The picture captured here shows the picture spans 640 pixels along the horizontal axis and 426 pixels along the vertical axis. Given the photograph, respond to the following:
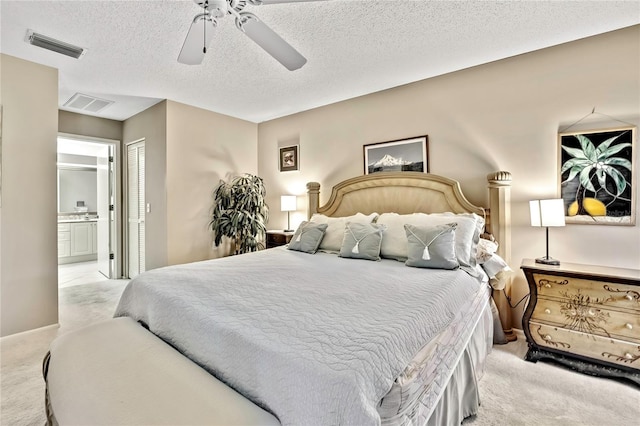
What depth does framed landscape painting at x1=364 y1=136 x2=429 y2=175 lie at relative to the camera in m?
3.30

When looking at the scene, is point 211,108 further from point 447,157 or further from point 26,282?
point 447,157

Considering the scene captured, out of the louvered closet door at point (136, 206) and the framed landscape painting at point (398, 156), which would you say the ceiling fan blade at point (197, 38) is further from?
the louvered closet door at point (136, 206)

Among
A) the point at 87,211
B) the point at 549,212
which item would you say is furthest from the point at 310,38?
the point at 87,211

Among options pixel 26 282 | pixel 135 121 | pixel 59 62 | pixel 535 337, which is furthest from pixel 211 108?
pixel 535 337

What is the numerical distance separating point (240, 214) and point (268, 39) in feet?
9.00

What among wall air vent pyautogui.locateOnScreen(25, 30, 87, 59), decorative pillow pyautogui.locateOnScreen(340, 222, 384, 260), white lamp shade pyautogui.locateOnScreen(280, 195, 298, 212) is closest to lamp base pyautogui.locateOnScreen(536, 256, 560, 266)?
decorative pillow pyautogui.locateOnScreen(340, 222, 384, 260)

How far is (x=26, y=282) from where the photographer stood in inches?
113

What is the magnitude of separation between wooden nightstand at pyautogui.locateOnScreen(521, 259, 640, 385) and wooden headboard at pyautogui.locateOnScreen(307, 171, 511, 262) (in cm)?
49

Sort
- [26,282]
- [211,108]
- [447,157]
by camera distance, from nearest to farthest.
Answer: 1. [26,282]
2. [447,157]
3. [211,108]

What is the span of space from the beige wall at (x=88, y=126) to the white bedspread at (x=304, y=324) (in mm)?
3766

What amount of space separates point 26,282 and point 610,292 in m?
4.97

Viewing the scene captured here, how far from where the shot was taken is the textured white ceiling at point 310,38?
2.11 metres

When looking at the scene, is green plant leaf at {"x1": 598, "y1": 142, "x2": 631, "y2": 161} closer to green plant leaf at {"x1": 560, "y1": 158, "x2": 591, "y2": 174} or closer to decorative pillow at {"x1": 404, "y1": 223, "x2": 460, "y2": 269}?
green plant leaf at {"x1": 560, "y1": 158, "x2": 591, "y2": 174}

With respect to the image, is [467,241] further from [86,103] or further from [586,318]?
[86,103]
